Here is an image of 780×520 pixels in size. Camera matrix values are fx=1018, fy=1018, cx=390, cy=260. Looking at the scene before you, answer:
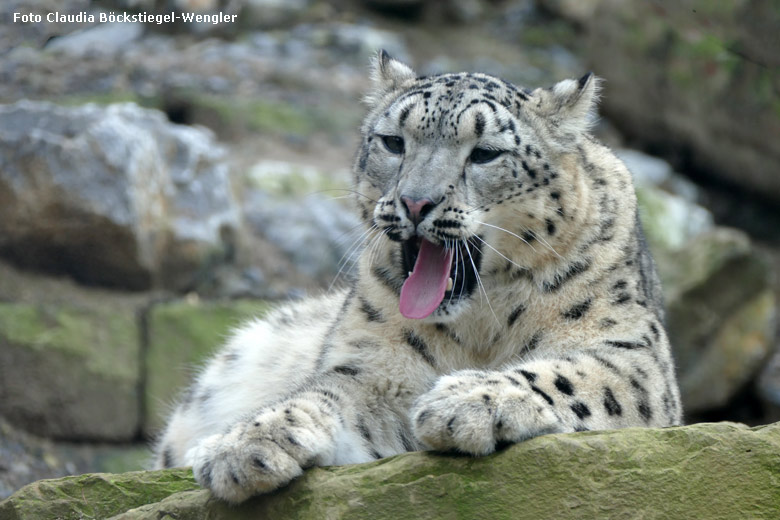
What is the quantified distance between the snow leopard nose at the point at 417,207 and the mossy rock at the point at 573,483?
3.64 ft

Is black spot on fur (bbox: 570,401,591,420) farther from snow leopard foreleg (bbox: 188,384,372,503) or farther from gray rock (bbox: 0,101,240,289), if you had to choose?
gray rock (bbox: 0,101,240,289)

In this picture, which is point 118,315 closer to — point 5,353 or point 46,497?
point 5,353

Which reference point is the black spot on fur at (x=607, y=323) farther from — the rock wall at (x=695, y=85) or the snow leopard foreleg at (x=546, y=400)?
the rock wall at (x=695, y=85)

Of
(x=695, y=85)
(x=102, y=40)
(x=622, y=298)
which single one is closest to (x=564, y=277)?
(x=622, y=298)

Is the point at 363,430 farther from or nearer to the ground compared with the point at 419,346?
nearer to the ground

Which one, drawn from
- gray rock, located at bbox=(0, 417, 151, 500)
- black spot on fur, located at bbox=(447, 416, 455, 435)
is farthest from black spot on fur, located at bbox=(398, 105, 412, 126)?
gray rock, located at bbox=(0, 417, 151, 500)

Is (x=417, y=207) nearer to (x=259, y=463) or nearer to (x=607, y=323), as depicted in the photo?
→ (x=607, y=323)

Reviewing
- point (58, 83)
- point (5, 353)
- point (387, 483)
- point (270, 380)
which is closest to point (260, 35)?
point (58, 83)

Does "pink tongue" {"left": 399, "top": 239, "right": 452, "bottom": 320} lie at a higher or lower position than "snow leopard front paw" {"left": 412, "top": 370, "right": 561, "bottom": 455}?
higher

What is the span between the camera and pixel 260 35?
48.5 ft

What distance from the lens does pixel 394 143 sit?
4.79m

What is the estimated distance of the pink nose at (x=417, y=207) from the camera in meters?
4.26

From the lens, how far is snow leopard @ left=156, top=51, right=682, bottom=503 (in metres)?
4.14

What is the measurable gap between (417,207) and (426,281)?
37 cm
